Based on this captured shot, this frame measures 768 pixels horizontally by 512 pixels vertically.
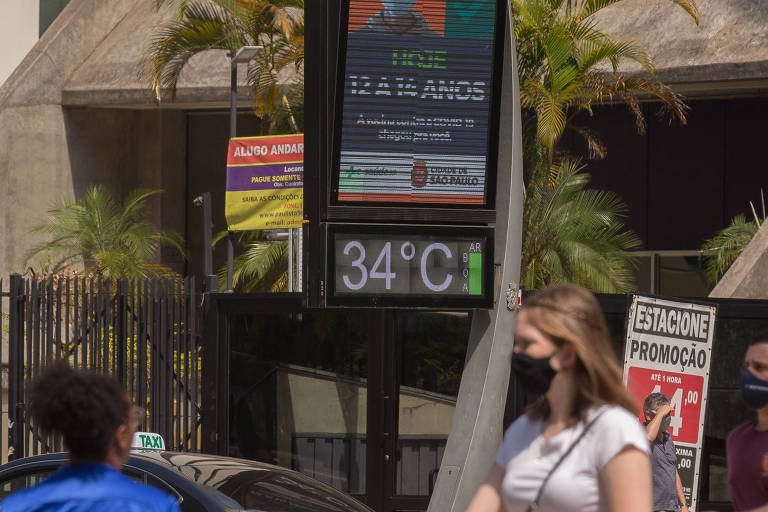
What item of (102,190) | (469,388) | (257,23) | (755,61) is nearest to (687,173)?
(755,61)

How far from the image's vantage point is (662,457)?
920 cm

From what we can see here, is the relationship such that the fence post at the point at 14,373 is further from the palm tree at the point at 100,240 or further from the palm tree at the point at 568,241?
the palm tree at the point at 100,240

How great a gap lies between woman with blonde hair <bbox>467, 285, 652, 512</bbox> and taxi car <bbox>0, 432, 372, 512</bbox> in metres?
3.89

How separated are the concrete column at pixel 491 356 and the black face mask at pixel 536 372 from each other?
5070 mm

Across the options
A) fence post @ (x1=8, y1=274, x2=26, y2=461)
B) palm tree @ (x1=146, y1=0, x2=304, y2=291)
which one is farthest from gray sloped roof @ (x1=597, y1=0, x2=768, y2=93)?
fence post @ (x1=8, y1=274, x2=26, y2=461)

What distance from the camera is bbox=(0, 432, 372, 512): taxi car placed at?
7312 millimetres

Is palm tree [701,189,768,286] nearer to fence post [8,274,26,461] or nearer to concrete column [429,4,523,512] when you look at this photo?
fence post [8,274,26,461]

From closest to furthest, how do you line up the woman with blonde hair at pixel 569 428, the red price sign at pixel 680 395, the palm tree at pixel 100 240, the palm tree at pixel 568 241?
the woman with blonde hair at pixel 569 428, the red price sign at pixel 680 395, the palm tree at pixel 568 241, the palm tree at pixel 100 240

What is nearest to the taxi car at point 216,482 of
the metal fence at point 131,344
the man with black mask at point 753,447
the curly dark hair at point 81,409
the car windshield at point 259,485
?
the car windshield at point 259,485

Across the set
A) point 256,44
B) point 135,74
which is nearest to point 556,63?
point 256,44

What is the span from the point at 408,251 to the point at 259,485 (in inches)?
67.2

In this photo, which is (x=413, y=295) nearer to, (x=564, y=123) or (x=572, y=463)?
(x=572, y=463)

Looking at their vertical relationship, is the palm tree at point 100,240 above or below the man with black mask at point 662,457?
above

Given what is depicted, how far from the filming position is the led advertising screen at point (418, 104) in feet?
26.1
